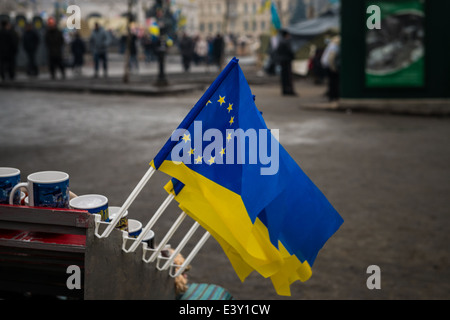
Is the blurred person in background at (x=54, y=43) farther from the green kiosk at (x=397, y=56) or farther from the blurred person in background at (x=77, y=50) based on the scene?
the green kiosk at (x=397, y=56)

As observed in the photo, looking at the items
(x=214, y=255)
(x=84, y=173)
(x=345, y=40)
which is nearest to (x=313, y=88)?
(x=345, y=40)

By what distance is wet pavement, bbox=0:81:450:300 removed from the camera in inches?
163

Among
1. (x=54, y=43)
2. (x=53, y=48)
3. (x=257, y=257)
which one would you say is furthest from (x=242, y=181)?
(x=54, y=43)

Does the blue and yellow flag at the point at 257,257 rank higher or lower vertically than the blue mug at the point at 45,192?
lower

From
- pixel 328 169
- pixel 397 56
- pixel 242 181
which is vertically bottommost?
pixel 328 169

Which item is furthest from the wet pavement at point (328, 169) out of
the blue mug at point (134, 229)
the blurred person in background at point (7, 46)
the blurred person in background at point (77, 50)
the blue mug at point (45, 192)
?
the blurred person in background at point (77, 50)

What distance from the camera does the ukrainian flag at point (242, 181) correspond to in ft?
6.38

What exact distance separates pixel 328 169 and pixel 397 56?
6.93 metres

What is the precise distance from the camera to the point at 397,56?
13.4m

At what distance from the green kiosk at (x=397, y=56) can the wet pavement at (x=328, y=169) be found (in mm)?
621

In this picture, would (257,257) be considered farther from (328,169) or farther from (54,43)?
(54,43)

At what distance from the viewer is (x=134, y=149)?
8.85 m

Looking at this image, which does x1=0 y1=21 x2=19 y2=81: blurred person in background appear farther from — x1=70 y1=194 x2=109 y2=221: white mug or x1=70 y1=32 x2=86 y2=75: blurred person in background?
x1=70 y1=194 x2=109 y2=221: white mug

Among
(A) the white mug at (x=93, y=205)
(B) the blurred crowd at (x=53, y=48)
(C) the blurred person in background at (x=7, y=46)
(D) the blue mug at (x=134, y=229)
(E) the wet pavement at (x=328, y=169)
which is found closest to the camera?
(A) the white mug at (x=93, y=205)
